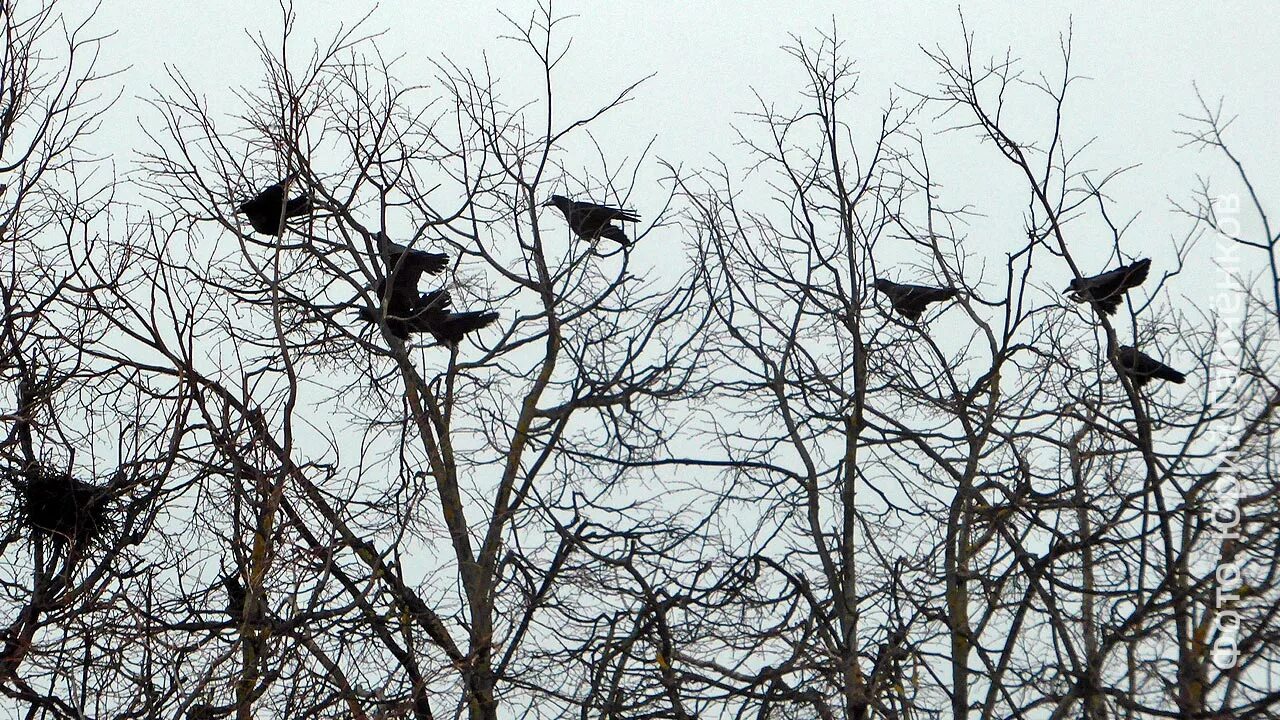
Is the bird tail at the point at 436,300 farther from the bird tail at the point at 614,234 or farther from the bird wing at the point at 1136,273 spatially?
the bird wing at the point at 1136,273

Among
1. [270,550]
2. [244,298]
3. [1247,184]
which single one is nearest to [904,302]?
[1247,184]

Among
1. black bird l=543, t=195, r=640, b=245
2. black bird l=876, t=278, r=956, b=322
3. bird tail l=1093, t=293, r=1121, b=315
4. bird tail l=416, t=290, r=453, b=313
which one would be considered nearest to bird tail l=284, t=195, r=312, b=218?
bird tail l=416, t=290, r=453, b=313

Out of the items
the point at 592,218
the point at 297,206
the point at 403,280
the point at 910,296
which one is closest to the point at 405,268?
the point at 403,280

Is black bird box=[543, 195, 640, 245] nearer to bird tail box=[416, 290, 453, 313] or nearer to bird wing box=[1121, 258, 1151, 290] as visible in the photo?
bird tail box=[416, 290, 453, 313]

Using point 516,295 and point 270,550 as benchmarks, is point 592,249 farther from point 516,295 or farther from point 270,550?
point 270,550

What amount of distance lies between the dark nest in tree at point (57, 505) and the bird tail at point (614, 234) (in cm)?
346

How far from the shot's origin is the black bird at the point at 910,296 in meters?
8.19

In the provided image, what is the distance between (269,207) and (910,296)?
395 cm

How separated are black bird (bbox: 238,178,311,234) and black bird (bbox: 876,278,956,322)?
142 inches

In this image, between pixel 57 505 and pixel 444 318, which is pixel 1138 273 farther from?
pixel 57 505

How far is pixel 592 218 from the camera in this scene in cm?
852

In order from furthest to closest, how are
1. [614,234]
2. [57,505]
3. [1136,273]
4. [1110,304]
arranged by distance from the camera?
[614,234] < [1110,304] < [1136,273] < [57,505]

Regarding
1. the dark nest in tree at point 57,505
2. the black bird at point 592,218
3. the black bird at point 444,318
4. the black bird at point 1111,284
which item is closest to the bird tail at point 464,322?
the black bird at point 444,318

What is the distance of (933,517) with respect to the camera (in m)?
7.82
